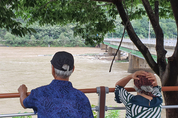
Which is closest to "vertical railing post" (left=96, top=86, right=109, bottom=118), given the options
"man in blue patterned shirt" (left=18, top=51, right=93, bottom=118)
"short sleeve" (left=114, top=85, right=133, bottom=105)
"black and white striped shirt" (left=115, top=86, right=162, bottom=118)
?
"short sleeve" (left=114, top=85, right=133, bottom=105)

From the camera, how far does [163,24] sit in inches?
2291

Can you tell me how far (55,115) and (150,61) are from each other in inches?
128

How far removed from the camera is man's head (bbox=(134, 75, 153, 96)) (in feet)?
5.13

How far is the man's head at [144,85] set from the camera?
5.13 feet

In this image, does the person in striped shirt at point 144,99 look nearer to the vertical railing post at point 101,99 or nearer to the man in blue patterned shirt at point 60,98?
the vertical railing post at point 101,99

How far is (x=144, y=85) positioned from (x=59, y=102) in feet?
2.16

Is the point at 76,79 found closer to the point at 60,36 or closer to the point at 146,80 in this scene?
the point at 146,80

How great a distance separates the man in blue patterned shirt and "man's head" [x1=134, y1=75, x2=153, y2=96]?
1.48 ft

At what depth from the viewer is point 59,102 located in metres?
1.30

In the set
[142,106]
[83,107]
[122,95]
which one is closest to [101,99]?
[122,95]

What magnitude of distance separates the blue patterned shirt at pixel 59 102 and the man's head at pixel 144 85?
451mm

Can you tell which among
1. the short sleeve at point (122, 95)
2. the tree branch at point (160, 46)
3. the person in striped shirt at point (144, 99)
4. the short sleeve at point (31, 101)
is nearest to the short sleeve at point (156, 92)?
the person in striped shirt at point (144, 99)

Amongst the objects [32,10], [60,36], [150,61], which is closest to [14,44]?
[60,36]

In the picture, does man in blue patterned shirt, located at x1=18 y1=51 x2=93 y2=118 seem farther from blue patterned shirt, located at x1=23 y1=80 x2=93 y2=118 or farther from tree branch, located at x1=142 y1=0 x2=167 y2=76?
tree branch, located at x1=142 y1=0 x2=167 y2=76
